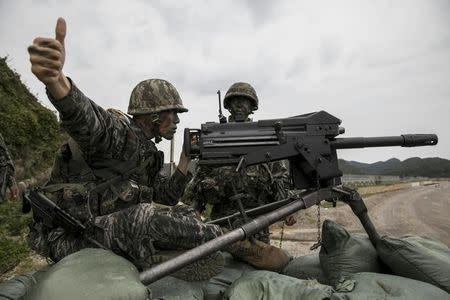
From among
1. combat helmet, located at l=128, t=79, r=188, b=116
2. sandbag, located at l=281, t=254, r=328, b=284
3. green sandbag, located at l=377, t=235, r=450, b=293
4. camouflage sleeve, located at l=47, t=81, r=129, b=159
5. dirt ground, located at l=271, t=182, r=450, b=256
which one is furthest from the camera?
dirt ground, located at l=271, t=182, r=450, b=256

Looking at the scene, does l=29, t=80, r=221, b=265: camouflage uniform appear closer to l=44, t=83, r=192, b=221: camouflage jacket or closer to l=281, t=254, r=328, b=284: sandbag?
l=44, t=83, r=192, b=221: camouflage jacket

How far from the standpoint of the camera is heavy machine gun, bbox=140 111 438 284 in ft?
8.03

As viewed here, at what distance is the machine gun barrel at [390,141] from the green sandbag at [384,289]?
88 centimetres

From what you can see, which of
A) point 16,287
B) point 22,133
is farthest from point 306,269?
point 22,133

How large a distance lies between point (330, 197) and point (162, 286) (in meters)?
1.25

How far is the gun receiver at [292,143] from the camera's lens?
2453 millimetres

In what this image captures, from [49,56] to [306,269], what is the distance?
2305mm

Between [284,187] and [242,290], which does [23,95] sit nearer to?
[284,187]

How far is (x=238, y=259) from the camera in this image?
9.74 ft

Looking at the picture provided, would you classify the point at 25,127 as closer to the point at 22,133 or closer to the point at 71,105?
the point at 22,133

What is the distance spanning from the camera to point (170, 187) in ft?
9.73

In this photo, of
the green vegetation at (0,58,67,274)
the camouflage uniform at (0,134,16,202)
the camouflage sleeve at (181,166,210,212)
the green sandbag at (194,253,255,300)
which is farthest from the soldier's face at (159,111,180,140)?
the green vegetation at (0,58,67,274)

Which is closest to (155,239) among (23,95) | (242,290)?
(242,290)

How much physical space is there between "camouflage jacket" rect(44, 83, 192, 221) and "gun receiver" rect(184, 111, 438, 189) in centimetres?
34
